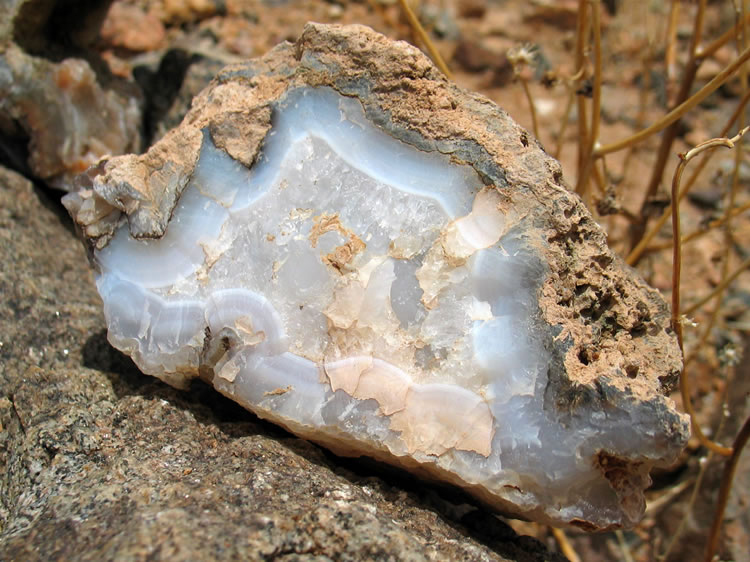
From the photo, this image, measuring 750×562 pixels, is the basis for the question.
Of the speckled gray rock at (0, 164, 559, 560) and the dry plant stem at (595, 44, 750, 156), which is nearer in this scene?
the speckled gray rock at (0, 164, 559, 560)

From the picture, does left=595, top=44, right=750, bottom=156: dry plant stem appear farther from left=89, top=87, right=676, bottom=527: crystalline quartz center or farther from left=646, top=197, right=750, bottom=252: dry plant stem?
left=89, top=87, right=676, bottom=527: crystalline quartz center

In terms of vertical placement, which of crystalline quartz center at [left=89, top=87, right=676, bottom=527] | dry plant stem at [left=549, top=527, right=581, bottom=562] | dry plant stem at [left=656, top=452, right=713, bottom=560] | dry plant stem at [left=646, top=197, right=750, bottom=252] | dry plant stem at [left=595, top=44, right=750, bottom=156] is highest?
dry plant stem at [left=595, top=44, right=750, bottom=156]

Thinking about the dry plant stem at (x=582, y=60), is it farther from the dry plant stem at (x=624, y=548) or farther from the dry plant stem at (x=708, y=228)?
the dry plant stem at (x=624, y=548)

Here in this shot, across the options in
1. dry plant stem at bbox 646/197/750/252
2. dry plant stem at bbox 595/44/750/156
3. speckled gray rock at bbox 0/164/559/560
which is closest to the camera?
speckled gray rock at bbox 0/164/559/560

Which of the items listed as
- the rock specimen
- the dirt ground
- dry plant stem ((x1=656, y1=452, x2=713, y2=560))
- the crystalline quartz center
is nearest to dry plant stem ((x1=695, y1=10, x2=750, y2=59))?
the dirt ground

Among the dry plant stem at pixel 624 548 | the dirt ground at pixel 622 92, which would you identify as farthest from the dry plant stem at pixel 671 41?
the dry plant stem at pixel 624 548
